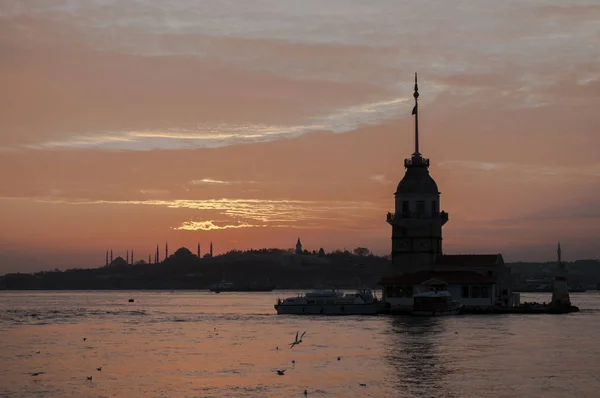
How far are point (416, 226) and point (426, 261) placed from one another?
525 cm

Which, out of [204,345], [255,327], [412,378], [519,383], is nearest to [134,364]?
[204,345]

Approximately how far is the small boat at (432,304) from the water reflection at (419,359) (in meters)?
10.5

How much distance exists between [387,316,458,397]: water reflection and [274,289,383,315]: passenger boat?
827 inches

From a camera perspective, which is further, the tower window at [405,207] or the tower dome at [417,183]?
the tower dome at [417,183]

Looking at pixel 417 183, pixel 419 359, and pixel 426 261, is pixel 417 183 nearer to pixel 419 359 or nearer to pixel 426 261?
pixel 426 261

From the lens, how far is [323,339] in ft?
292

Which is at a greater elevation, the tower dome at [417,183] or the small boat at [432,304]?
the tower dome at [417,183]

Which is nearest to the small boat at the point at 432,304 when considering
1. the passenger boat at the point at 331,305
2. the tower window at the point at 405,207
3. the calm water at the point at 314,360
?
the calm water at the point at 314,360

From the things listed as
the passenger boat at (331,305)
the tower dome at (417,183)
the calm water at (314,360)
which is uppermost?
the tower dome at (417,183)

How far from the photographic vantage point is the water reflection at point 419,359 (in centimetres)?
5484

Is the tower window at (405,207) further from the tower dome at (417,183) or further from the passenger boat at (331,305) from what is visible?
the passenger boat at (331,305)

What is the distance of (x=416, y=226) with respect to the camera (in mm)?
134000

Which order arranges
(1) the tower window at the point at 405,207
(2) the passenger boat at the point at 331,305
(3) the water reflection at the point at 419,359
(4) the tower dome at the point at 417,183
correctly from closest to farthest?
(3) the water reflection at the point at 419,359 < (2) the passenger boat at the point at 331,305 < (1) the tower window at the point at 405,207 < (4) the tower dome at the point at 417,183

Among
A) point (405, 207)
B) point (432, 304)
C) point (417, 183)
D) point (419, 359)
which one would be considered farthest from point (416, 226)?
point (419, 359)
